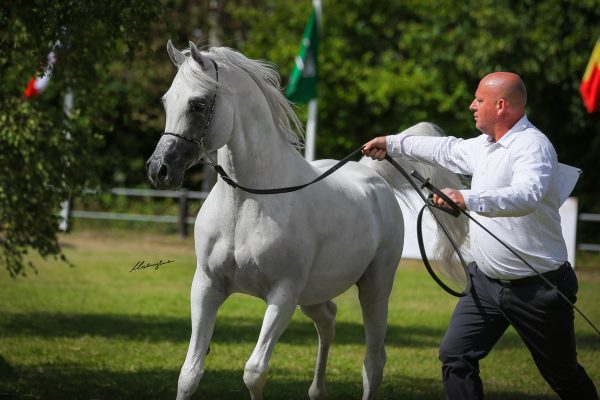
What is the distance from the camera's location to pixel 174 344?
32.7 feet

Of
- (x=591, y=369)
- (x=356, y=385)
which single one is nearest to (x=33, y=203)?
(x=356, y=385)

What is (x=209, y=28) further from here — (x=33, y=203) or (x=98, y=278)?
(x=33, y=203)

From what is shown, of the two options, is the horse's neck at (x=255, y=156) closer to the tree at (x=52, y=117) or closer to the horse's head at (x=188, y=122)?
the horse's head at (x=188, y=122)

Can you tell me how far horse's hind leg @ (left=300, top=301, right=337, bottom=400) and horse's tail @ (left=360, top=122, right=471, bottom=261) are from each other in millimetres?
940

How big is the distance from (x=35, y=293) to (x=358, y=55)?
1408cm

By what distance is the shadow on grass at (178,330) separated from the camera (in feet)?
34.4

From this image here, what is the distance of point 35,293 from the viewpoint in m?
14.1

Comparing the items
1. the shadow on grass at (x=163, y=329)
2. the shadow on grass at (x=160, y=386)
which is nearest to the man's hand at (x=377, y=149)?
the shadow on grass at (x=160, y=386)

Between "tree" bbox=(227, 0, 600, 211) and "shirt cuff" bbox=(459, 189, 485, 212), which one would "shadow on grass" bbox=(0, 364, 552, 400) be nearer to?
"shirt cuff" bbox=(459, 189, 485, 212)

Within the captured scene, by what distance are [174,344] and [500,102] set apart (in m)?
6.01

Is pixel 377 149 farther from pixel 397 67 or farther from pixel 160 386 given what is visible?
pixel 397 67

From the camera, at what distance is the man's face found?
4.84 meters

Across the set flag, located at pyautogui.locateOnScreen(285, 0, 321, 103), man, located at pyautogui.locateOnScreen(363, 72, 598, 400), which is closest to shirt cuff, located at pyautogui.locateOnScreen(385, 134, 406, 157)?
man, located at pyautogui.locateOnScreen(363, 72, 598, 400)

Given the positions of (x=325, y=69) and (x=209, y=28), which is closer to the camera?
(x=325, y=69)
